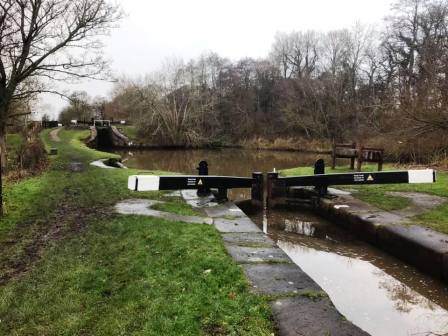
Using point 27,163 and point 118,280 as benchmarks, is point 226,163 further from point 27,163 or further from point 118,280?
point 118,280

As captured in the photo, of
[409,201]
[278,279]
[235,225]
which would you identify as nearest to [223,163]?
[409,201]

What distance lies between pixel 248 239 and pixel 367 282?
191 centimetres

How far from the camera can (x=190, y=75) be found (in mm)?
43281

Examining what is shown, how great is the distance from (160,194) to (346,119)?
106ft

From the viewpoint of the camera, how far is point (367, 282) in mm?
5789

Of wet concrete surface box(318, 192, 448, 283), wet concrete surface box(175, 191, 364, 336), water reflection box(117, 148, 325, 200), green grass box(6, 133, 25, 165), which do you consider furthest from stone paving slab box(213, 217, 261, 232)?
green grass box(6, 133, 25, 165)

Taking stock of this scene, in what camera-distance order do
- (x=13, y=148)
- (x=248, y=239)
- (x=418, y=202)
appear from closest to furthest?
(x=248, y=239), (x=418, y=202), (x=13, y=148)

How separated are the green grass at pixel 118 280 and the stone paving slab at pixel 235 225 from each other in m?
0.37

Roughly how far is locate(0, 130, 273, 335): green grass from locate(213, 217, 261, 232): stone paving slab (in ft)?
1.21

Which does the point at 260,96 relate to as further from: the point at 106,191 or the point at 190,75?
the point at 106,191

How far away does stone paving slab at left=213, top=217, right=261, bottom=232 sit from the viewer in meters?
6.96

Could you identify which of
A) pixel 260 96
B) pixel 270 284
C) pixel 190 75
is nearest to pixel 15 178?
pixel 270 284

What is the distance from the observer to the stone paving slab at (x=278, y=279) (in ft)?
14.4

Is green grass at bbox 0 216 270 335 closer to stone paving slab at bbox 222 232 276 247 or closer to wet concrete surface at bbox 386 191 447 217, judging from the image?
stone paving slab at bbox 222 232 276 247
